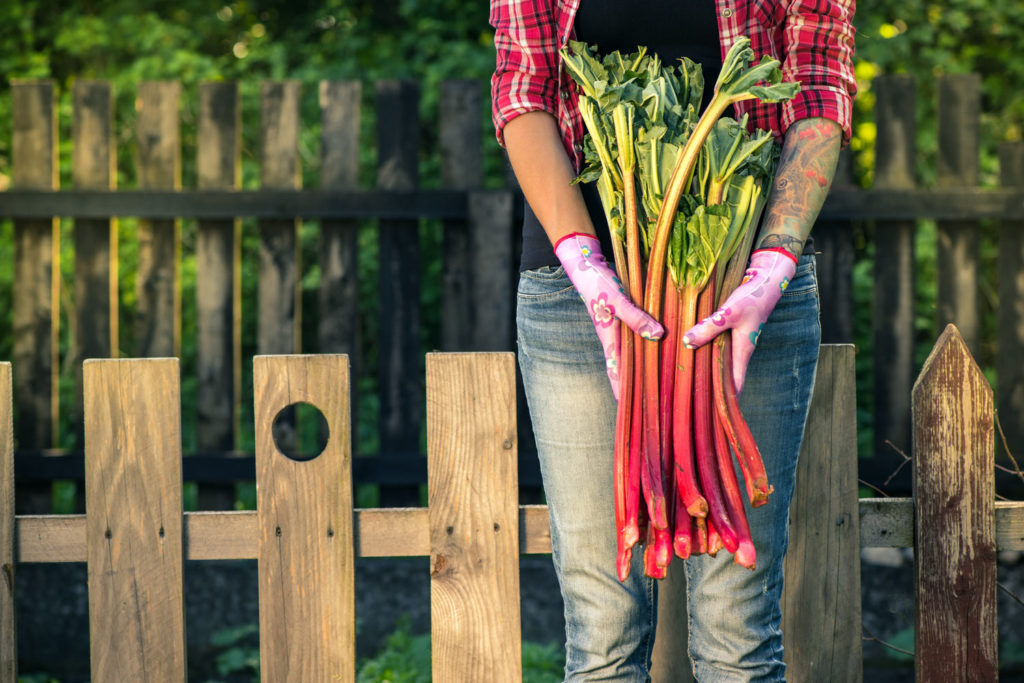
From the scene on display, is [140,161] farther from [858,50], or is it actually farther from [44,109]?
[858,50]

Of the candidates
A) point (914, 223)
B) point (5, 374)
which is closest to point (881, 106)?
point (914, 223)

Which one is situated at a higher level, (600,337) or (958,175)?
(958,175)

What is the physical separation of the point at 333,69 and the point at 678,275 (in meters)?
4.52

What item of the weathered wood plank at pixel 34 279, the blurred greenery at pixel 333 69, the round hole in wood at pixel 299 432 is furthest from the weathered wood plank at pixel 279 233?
the blurred greenery at pixel 333 69

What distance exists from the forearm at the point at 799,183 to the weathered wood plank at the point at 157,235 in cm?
289

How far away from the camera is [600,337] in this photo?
1.50 metres

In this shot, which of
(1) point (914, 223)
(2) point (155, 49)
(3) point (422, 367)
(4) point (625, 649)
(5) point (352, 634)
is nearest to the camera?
(4) point (625, 649)

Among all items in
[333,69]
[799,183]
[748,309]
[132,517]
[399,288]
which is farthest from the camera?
Result: [333,69]

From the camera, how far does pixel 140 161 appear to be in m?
3.78

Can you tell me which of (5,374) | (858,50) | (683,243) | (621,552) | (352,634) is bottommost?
(352,634)

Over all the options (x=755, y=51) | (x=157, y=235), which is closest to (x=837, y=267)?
(x=755, y=51)

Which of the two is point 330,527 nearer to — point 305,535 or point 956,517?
point 305,535

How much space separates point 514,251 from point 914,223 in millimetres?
1642

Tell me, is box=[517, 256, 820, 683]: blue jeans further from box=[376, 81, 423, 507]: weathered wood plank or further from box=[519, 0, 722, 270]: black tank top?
box=[376, 81, 423, 507]: weathered wood plank
